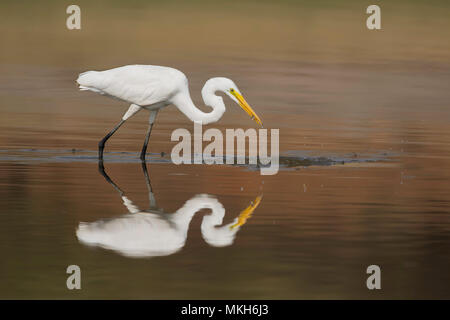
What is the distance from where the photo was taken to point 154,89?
16.5 meters

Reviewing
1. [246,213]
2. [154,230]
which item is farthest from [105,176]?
[154,230]

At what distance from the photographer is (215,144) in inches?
760

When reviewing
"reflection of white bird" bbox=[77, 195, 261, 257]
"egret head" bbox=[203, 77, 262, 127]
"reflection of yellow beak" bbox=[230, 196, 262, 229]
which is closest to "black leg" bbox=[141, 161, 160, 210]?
"reflection of white bird" bbox=[77, 195, 261, 257]

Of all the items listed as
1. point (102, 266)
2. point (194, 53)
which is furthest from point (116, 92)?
point (194, 53)

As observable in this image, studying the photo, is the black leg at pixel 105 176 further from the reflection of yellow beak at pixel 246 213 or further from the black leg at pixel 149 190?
the reflection of yellow beak at pixel 246 213

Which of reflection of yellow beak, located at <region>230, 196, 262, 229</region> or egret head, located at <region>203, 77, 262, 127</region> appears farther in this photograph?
egret head, located at <region>203, 77, 262, 127</region>

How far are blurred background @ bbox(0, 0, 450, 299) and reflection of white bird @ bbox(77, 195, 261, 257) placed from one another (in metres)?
0.14

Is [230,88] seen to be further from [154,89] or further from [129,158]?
[129,158]

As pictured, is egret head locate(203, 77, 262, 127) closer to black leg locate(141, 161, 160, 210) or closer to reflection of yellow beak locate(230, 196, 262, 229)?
black leg locate(141, 161, 160, 210)

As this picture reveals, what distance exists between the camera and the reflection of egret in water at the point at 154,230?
10227mm

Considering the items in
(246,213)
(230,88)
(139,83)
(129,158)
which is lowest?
(246,213)

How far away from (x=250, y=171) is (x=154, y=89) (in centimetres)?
199

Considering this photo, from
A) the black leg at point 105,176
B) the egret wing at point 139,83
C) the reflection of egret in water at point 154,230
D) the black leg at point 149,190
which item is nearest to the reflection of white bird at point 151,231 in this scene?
the reflection of egret in water at point 154,230

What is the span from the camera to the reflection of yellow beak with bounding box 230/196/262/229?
37.9 ft
